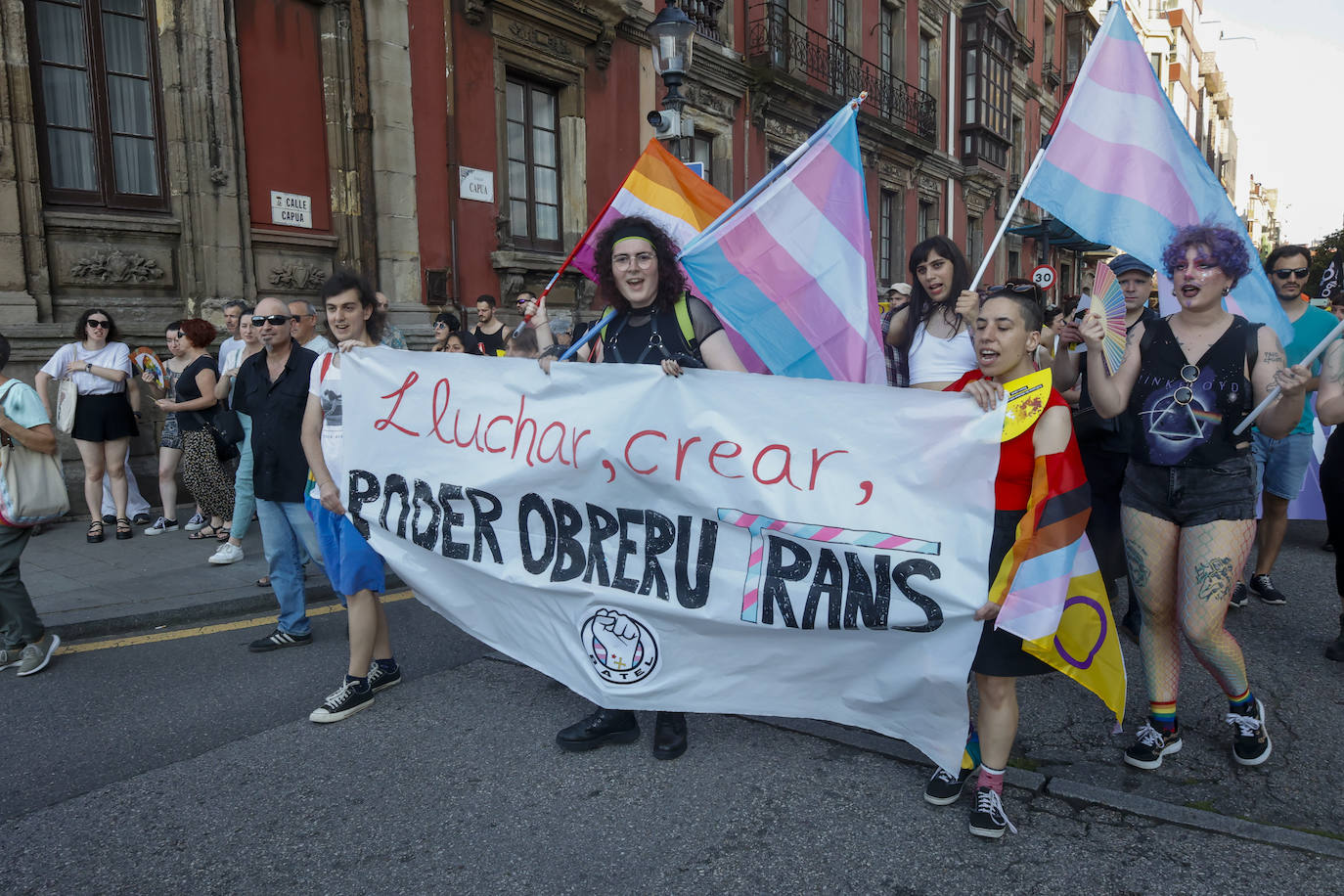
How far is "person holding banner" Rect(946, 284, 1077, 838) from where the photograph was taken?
278cm

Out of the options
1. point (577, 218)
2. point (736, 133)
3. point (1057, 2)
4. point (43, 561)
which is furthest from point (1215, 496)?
point (1057, 2)

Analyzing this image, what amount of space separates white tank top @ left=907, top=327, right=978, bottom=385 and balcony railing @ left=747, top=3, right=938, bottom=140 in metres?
13.9

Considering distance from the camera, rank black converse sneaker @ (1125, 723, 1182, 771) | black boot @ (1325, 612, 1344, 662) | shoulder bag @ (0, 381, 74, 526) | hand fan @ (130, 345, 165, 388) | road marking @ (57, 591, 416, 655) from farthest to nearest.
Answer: hand fan @ (130, 345, 165, 388), road marking @ (57, 591, 416, 655), black boot @ (1325, 612, 1344, 662), shoulder bag @ (0, 381, 74, 526), black converse sneaker @ (1125, 723, 1182, 771)

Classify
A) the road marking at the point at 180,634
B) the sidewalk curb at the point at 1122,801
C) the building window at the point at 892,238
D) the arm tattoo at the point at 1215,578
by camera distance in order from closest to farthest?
the sidewalk curb at the point at 1122,801 < the arm tattoo at the point at 1215,578 < the road marking at the point at 180,634 < the building window at the point at 892,238

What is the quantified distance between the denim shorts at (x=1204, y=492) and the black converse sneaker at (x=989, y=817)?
1225mm

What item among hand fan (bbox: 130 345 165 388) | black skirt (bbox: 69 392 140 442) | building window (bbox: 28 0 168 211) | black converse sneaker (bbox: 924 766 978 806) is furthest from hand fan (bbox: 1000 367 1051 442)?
building window (bbox: 28 0 168 211)

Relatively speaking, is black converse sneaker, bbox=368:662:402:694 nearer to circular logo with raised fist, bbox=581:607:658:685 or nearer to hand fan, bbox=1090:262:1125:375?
circular logo with raised fist, bbox=581:607:658:685

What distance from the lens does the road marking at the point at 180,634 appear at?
5008 mm

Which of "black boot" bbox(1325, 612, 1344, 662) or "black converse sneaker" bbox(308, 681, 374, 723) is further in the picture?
"black boot" bbox(1325, 612, 1344, 662)

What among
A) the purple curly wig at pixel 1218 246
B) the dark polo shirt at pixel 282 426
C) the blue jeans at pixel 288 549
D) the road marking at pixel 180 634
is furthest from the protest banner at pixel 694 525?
the road marking at pixel 180 634

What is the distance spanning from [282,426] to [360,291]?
0.90 m

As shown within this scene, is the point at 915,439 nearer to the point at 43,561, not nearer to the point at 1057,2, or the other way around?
the point at 43,561

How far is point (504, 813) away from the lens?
306 cm

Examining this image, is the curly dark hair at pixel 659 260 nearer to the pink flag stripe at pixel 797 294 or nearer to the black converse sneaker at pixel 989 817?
the pink flag stripe at pixel 797 294
